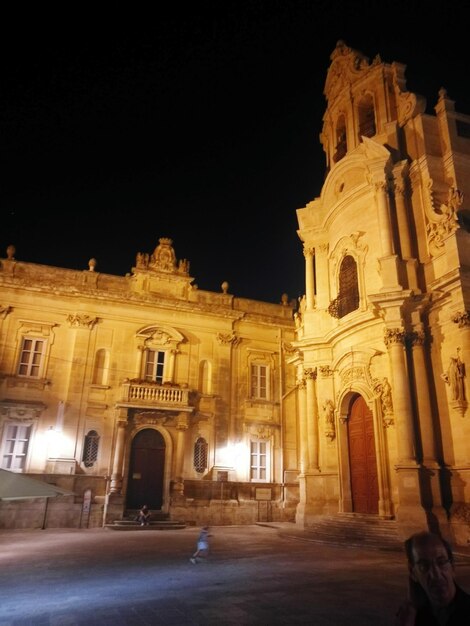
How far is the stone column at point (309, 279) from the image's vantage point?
20.9m

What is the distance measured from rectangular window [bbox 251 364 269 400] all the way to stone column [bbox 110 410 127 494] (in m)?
7.02

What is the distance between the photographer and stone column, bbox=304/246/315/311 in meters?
20.9

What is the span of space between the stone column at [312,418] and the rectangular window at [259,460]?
5974 millimetres

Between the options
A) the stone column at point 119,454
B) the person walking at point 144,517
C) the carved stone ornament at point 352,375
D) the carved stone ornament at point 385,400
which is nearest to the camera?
the carved stone ornament at point 385,400

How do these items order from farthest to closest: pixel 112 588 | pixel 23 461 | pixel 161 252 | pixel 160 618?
pixel 161 252 < pixel 23 461 < pixel 112 588 < pixel 160 618

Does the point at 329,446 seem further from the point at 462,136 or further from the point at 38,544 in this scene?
the point at 462,136

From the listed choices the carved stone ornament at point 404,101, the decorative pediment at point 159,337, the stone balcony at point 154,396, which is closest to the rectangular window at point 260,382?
the stone balcony at point 154,396

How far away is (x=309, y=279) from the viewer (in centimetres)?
2141

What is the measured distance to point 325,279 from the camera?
20.8 metres

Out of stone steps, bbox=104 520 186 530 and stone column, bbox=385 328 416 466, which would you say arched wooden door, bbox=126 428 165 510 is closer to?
stone steps, bbox=104 520 186 530

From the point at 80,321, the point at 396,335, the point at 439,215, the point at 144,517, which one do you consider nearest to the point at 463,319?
the point at 396,335

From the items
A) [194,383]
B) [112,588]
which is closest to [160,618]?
[112,588]

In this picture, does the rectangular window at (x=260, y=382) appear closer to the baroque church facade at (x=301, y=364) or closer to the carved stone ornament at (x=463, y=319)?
the baroque church facade at (x=301, y=364)

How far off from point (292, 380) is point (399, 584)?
18.0m
